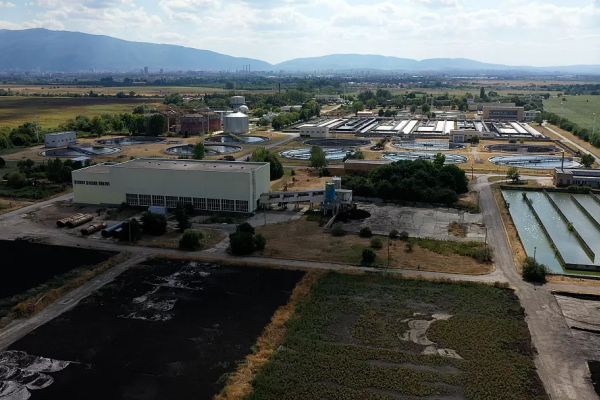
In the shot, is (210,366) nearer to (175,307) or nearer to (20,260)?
(175,307)

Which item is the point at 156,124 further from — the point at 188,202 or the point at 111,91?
the point at 111,91

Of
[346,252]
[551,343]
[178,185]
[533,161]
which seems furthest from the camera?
[533,161]

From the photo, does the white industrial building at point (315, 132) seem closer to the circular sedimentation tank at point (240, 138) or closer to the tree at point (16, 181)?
the circular sedimentation tank at point (240, 138)

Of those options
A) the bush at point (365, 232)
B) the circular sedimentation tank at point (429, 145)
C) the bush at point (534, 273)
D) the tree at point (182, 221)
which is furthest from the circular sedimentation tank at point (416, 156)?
the bush at point (534, 273)

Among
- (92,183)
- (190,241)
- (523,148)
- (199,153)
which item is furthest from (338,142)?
(190,241)

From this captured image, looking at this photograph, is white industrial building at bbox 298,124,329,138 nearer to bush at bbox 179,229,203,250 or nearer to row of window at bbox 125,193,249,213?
row of window at bbox 125,193,249,213

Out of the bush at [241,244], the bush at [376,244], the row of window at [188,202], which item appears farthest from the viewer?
the row of window at [188,202]

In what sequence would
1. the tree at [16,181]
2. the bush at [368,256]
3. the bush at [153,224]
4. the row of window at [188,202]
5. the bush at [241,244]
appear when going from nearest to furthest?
the bush at [368,256], the bush at [241,244], the bush at [153,224], the row of window at [188,202], the tree at [16,181]

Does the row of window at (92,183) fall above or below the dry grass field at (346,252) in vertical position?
above
